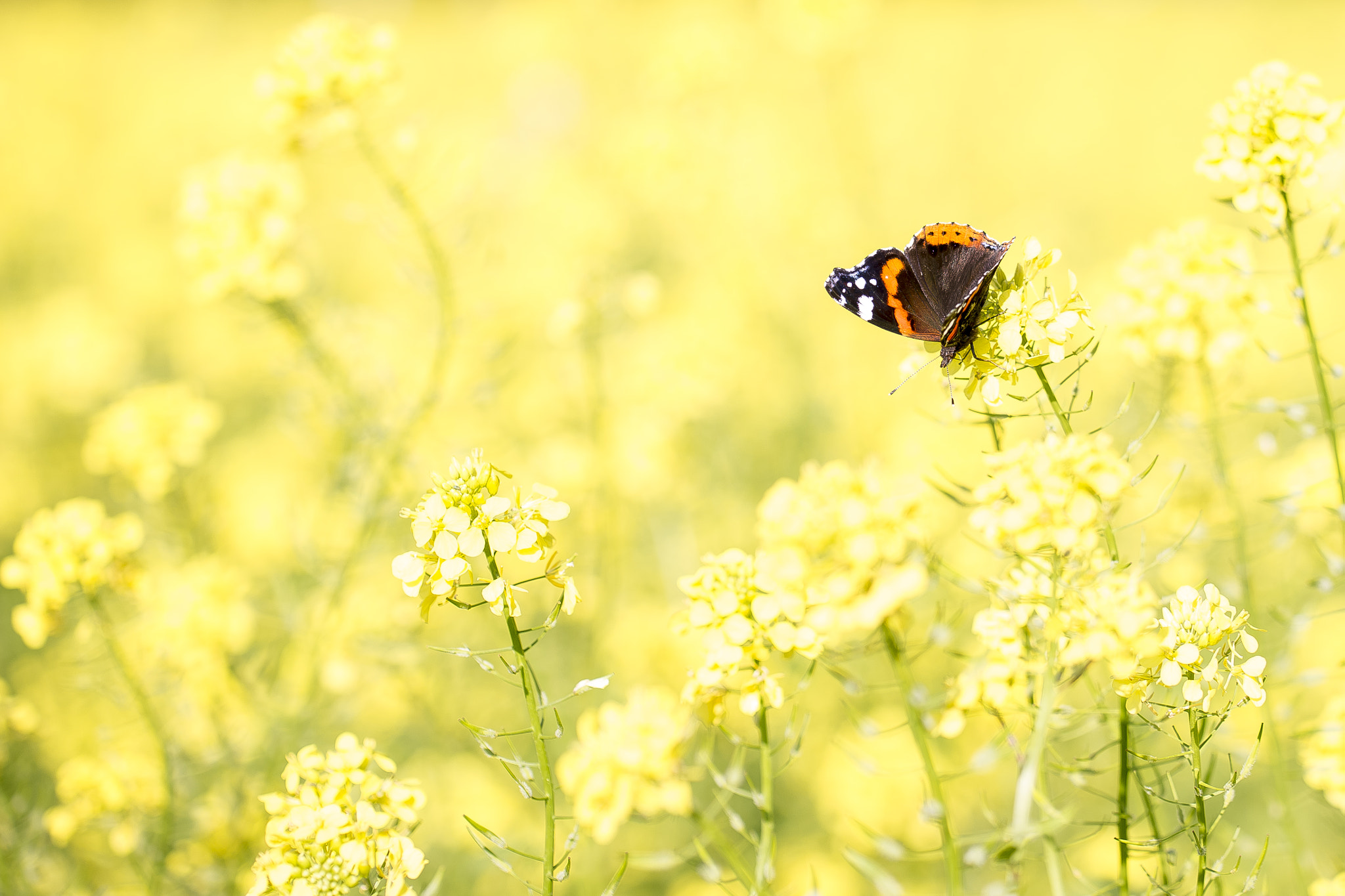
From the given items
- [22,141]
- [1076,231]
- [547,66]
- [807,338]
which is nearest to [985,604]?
[807,338]

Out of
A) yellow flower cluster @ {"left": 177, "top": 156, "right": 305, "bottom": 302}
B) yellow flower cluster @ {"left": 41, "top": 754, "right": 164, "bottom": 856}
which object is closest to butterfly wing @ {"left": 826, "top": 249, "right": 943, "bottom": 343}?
yellow flower cluster @ {"left": 177, "top": 156, "right": 305, "bottom": 302}

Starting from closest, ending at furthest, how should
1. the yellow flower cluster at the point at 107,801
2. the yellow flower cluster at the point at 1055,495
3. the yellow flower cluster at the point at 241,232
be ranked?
1. the yellow flower cluster at the point at 1055,495
2. the yellow flower cluster at the point at 107,801
3. the yellow flower cluster at the point at 241,232

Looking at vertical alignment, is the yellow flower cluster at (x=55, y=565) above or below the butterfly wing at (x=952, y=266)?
below

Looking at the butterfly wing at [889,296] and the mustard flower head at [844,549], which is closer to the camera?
the mustard flower head at [844,549]

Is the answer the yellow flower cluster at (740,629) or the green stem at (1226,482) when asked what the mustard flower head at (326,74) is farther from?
the green stem at (1226,482)

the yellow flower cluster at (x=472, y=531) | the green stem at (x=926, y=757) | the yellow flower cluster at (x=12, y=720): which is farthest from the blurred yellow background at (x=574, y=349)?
the yellow flower cluster at (x=472, y=531)
